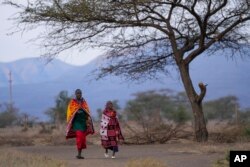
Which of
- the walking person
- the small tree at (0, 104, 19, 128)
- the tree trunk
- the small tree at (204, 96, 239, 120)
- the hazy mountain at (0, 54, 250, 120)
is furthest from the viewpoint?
the hazy mountain at (0, 54, 250, 120)

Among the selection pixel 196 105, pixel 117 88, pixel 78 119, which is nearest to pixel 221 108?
pixel 196 105

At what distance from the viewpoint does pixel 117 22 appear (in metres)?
20.8

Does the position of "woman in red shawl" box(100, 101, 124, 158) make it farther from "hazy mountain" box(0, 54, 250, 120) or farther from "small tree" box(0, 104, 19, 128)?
"hazy mountain" box(0, 54, 250, 120)

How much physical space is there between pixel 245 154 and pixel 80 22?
38.6ft

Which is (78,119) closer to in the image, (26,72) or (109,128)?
(109,128)

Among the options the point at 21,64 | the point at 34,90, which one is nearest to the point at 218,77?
the point at 34,90

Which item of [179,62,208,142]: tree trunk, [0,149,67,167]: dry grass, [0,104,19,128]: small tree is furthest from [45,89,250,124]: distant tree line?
[0,149,67,167]: dry grass

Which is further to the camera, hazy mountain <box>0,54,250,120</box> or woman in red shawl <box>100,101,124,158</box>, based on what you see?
hazy mountain <box>0,54,250,120</box>

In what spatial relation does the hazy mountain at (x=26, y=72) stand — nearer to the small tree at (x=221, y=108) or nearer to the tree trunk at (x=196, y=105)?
the small tree at (x=221, y=108)

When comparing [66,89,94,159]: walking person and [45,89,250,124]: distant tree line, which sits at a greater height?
[45,89,250,124]: distant tree line

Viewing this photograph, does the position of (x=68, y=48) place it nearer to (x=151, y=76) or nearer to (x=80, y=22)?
(x=80, y=22)

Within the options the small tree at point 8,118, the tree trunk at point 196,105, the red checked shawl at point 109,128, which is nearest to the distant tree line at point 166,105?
the small tree at point 8,118

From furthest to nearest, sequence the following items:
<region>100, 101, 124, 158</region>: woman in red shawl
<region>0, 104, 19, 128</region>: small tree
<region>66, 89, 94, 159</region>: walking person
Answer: <region>0, 104, 19, 128</region>: small tree
<region>100, 101, 124, 158</region>: woman in red shawl
<region>66, 89, 94, 159</region>: walking person

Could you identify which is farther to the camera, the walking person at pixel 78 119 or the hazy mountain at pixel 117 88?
the hazy mountain at pixel 117 88
